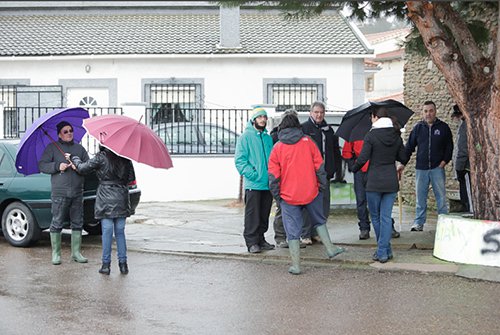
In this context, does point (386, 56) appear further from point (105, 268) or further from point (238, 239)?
point (105, 268)

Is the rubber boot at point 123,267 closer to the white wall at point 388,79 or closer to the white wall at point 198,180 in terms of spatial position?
the white wall at point 198,180

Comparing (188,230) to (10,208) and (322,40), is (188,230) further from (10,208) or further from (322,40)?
(322,40)

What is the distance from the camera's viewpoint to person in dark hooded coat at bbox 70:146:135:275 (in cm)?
1052

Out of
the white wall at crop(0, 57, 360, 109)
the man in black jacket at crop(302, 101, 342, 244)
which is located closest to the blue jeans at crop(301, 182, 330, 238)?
the man in black jacket at crop(302, 101, 342, 244)

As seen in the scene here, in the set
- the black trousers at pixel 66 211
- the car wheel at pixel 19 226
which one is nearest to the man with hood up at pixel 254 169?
the black trousers at pixel 66 211

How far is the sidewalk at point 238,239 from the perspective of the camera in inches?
428

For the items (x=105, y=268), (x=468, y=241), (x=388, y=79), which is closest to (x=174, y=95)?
(x=105, y=268)

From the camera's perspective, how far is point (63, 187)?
36.9 feet

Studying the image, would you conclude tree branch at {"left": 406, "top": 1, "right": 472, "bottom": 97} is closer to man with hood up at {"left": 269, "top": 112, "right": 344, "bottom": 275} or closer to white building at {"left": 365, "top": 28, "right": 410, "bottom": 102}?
man with hood up at {"left": 269, "top": 112, "right": 344, "bottom": 275}

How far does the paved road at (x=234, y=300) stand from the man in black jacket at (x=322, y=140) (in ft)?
4.47

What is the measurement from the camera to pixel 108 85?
27.0 m

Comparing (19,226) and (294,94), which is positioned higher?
(294,94)

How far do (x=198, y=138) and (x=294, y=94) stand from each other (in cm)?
756

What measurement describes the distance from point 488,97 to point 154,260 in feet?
14.9
